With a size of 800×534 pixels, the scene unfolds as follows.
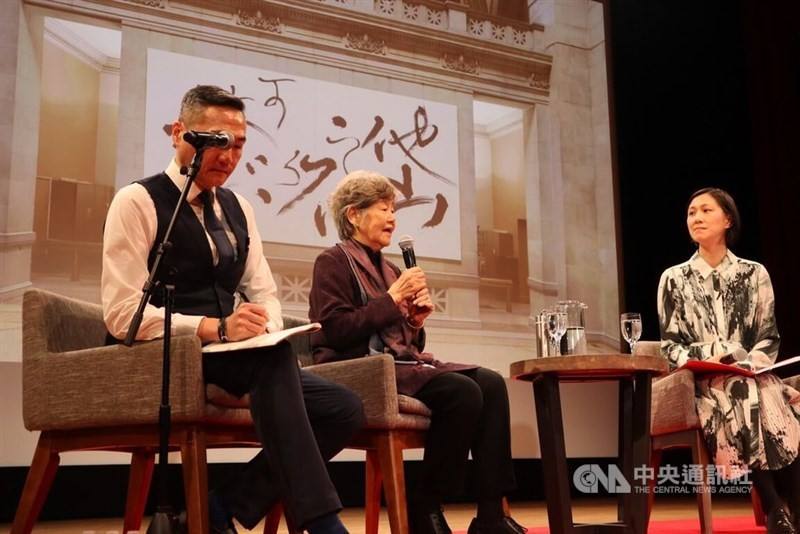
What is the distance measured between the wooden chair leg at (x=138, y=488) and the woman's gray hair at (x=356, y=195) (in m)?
0.87

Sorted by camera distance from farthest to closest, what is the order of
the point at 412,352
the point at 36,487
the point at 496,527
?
the point at 412,352 → the point at 496,527 → the point at 36,487

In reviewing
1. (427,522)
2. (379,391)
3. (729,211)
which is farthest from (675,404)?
(379,391)

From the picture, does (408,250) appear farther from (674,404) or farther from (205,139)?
(674,404)

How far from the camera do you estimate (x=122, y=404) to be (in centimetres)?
194

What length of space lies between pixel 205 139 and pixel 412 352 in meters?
0.96

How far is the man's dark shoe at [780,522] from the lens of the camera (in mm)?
2664

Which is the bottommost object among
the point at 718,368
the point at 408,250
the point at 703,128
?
the point at 718,368

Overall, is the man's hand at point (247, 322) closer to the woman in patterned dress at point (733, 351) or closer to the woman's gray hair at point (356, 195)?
the woman's gray hair at point (356, 195)

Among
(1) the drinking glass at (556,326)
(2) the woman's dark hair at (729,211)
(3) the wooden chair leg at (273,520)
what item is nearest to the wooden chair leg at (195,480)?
(3) the wooden chair leg at (273,520)

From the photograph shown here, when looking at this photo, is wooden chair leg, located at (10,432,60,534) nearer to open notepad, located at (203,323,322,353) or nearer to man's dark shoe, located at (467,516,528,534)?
open notepad, located at (203,323,322,353)

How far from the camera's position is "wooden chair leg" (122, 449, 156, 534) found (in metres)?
2.34

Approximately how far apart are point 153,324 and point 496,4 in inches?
126

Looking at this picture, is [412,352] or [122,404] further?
[412,352]

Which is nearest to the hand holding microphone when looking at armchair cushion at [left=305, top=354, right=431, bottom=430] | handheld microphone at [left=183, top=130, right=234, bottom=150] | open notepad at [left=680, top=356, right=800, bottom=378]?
armchair cushion at [left=305, top=354, right=431, bottom=430]
